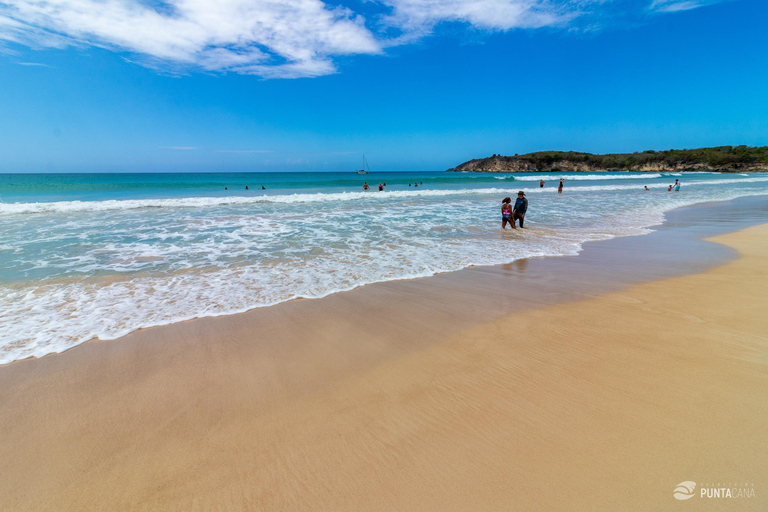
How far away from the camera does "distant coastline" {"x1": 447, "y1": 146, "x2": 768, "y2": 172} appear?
8975 centimetres

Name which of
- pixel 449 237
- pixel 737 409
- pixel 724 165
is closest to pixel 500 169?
pixel 724 165

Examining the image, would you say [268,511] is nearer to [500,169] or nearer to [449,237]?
[449,237]

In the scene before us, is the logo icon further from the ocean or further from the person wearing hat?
the person wearing hat

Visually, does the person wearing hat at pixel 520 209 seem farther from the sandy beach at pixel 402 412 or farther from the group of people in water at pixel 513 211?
the sandy beach at pixel 402 412

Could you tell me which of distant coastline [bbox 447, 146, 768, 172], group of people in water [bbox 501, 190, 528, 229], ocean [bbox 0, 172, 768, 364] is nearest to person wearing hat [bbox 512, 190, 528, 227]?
group of people in water [bbox 501, 190, 528, 229]

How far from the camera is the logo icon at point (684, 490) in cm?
200

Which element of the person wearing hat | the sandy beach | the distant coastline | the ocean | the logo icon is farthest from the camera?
the distant coastline

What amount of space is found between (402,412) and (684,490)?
1.80 meters

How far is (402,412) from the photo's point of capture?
2.81 meters

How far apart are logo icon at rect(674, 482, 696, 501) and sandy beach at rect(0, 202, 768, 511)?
0.09 ft

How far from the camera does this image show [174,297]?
5520 millimetres

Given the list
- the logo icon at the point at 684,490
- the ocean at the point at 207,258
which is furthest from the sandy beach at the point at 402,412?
the ocean at the point at 207,258

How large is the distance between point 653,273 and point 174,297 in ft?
28.3

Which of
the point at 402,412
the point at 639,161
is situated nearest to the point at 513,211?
the point at 402,412
